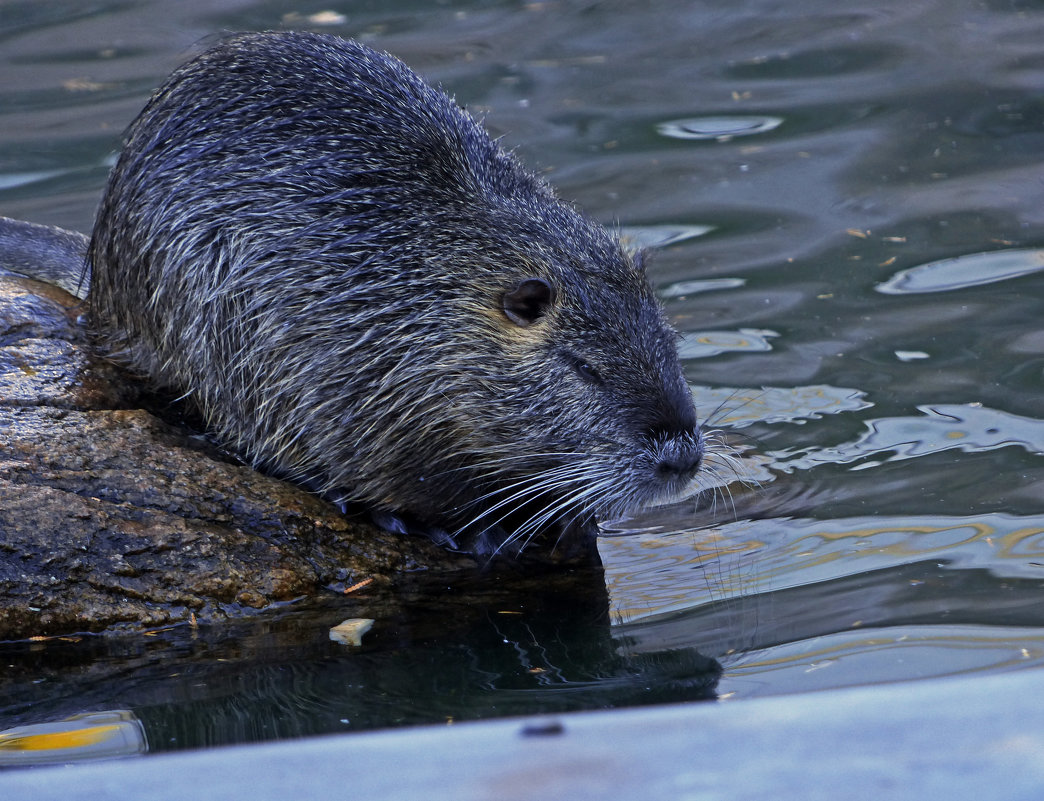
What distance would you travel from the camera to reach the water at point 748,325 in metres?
2.94

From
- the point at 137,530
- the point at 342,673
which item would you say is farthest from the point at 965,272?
the point at 137,530

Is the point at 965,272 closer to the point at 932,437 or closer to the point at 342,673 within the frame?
the point at 932,437

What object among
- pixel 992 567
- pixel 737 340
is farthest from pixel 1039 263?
pixel 992 567

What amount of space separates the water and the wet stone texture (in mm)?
104

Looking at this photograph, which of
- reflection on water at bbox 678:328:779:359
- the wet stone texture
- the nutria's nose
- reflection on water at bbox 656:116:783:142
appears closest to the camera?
the wet stone texture

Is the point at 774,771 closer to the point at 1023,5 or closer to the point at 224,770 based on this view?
the point at 224,770

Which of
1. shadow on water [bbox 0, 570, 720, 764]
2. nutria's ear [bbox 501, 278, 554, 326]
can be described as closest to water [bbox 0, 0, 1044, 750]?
shadow on water [bbox 0, 570, 720, 764]

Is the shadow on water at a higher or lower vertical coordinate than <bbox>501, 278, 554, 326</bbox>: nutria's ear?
lower

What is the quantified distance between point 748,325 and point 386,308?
2.00 metres

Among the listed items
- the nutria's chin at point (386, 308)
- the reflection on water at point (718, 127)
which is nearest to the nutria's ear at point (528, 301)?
the nutria's chin at point (386, 308)

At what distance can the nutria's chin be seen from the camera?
3.59 metres

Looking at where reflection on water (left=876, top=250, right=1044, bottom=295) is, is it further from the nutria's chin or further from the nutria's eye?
the nutria's eye

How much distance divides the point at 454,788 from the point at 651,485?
2170 mm

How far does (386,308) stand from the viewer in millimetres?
3768
